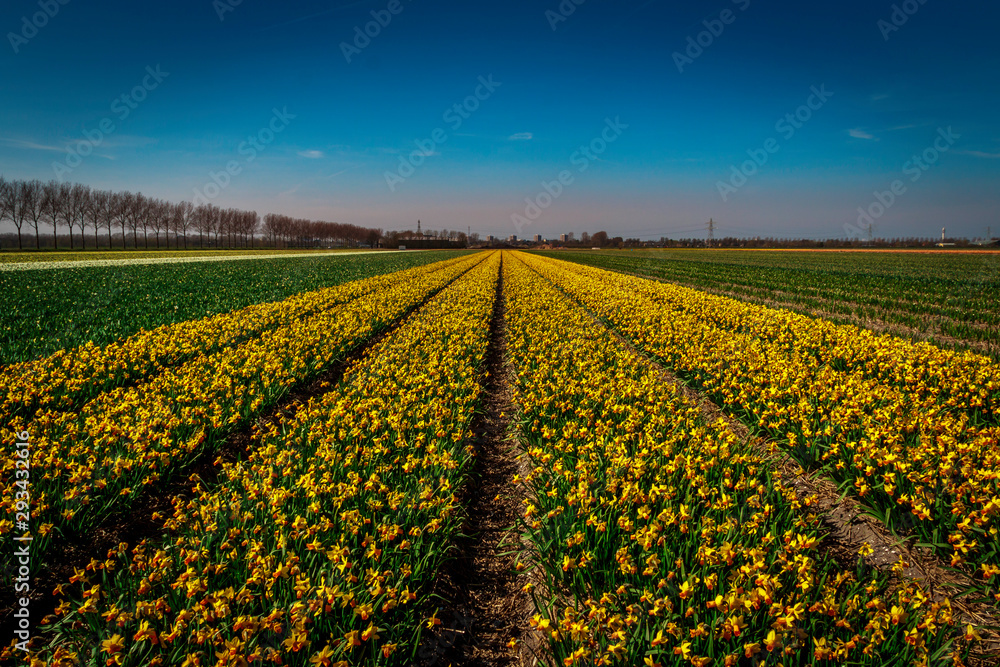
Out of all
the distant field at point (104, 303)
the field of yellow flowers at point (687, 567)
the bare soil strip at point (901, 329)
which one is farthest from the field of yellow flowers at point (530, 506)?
the bare soil strip at point (901, 329)

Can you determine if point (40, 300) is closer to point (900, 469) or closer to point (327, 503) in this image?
point (327, 503)

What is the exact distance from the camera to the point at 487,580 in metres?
3.85

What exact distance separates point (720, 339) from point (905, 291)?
70.8 ft

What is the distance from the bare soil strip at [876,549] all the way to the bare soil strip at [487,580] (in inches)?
97.0

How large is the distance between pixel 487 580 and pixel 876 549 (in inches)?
142

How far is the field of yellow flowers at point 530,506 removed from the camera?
8.55ft

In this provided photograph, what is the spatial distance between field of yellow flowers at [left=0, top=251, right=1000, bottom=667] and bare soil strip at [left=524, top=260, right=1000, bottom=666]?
0.10 m

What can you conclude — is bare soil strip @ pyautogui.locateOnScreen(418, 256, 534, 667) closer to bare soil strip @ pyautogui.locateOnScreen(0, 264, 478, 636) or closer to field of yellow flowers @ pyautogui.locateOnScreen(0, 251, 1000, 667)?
field of yellow flowers @ pyautogui.locateOnScreen(0, 251, 1000, 667)

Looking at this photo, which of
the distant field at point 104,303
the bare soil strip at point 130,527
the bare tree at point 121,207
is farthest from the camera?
the bare tree at point 121,207

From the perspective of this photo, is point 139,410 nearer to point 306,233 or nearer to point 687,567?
point 687,567

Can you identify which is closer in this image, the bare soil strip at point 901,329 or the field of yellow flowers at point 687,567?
the field of yellow flowers at point 687,567

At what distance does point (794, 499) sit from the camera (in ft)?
12.7

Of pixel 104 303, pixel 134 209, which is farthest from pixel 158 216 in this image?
pixel 104 303

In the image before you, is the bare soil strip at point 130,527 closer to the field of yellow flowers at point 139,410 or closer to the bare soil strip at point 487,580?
the field of yellow flowers at point 139,410
